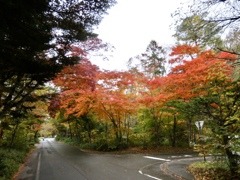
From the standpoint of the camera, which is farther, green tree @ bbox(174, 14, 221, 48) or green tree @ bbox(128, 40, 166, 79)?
green tree @ bbox(128, 40, 166, 79)

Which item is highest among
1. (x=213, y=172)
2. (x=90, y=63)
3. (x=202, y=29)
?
(x=90, y=63)

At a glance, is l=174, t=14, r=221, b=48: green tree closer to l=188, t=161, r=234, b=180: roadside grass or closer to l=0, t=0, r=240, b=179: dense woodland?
l=0, t=0, r=240, b=179: dense woodland

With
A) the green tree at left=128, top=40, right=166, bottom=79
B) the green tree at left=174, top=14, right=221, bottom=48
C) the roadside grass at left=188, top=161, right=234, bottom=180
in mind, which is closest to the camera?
the green tree at left=174, top=14, right=221, bottom=48

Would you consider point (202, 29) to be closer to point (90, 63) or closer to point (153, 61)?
point (90, 63)

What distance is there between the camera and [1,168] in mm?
7707

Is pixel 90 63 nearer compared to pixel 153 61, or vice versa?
pixel 90 63

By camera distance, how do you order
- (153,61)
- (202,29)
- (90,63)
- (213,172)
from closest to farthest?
1. (202,29)
2. (213,172)
3. (90,63)
4. (153,61)

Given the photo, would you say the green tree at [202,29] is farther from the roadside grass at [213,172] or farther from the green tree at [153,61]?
the green tree at [153,61]

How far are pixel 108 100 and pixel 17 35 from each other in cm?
1014

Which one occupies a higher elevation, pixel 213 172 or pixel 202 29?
pixel 202 29

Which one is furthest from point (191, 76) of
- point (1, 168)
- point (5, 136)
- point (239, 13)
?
point (5, 136)

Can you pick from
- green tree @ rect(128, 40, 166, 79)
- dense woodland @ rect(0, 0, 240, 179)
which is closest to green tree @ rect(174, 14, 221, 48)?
dense woodland @ rect(0, 0, 240, 179)

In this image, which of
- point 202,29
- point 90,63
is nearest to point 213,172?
point 202,29

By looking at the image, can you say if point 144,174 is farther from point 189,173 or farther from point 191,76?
point 191,76
